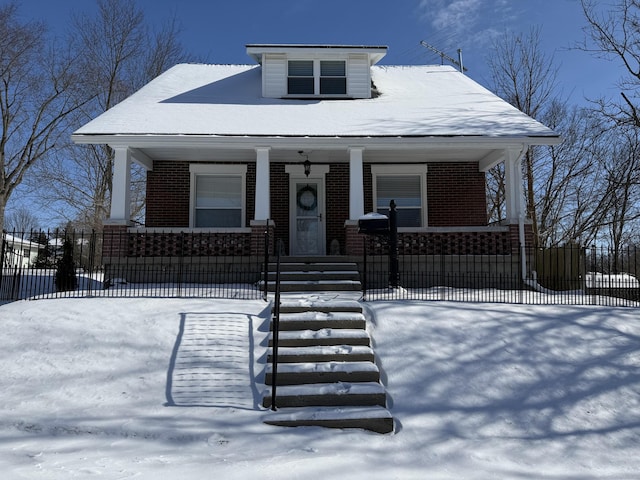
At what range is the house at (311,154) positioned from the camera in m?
11.2

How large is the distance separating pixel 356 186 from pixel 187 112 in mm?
5022

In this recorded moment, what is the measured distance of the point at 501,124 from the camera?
12094mm

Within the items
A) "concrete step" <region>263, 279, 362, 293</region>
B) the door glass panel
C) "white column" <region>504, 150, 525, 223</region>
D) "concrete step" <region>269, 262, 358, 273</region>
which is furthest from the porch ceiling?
"concrete step" <region>263, 279, 362, 293</region>

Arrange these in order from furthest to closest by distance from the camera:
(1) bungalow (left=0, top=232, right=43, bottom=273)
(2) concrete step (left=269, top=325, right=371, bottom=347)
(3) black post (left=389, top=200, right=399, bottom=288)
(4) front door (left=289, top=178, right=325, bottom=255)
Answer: (4) front door (left=289, top=178, right=325, bottom=255)
(3) black post (left=389, top=200, right=399, bottom=288)
(1) bungalow (left=0, top=232, right=43, bottom=273)
(2) concrete step (left=269, top=325, right=371, bottom=347)

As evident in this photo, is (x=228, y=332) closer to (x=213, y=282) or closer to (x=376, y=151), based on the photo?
(x=213, y=282)

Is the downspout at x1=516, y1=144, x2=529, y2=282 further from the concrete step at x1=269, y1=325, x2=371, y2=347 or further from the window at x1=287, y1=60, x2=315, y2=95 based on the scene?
the window at x1=287, y1=60, x2=315, y2=95

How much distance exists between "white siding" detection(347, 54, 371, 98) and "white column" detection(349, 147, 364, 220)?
12.4 feet

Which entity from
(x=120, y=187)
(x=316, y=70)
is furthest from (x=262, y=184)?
(x=316, y=70)

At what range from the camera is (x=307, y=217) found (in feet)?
45.2

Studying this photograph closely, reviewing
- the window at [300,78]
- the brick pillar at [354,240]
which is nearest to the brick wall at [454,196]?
the brick pillar at [354,240]

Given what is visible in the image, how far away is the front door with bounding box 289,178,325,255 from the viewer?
13719 millimetres

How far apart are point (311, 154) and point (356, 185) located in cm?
217

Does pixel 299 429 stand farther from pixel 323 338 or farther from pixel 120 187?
pixel 120 187

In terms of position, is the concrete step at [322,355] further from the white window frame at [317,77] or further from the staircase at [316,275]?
the white window frame at [317,77]
